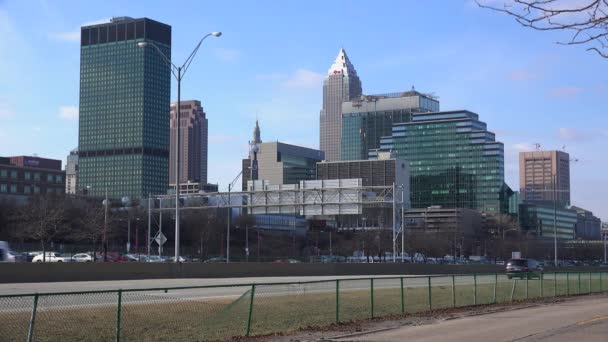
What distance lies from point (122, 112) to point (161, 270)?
138 metres

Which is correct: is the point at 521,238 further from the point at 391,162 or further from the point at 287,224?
the point at 287,224

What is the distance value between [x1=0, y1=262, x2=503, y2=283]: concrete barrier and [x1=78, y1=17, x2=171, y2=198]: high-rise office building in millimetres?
108782

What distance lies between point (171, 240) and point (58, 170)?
61562 millimetres

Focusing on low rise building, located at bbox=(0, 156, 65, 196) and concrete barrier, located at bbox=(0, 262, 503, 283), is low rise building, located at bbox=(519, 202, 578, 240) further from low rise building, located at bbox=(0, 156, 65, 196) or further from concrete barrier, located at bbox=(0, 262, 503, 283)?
concrete barrier, located at bbox=(0, 262, 503, 283)

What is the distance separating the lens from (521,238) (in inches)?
6107

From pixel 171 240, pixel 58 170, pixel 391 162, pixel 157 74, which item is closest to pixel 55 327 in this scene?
pixel 171 240

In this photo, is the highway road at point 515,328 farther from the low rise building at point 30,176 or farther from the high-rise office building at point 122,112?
the low rise building at point 30,176

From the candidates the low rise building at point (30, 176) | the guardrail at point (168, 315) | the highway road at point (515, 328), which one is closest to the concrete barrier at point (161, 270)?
the guardrail at point (168, 315)

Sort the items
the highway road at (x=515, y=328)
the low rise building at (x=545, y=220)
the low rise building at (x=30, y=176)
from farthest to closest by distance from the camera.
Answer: the low rise building at (x=545, y=220) < the low rise building at (x=30, y=176) < the highway road at (x=515, y=328)

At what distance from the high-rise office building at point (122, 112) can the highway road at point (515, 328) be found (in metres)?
145

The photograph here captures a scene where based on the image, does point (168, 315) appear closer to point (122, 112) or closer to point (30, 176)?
point (122, 112)

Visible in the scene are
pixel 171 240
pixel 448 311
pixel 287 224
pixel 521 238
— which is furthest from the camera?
pixel 287 224

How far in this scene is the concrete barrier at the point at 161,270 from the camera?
38719 millimetres

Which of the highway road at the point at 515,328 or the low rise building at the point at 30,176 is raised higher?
the low rise building at the point at 30,176
